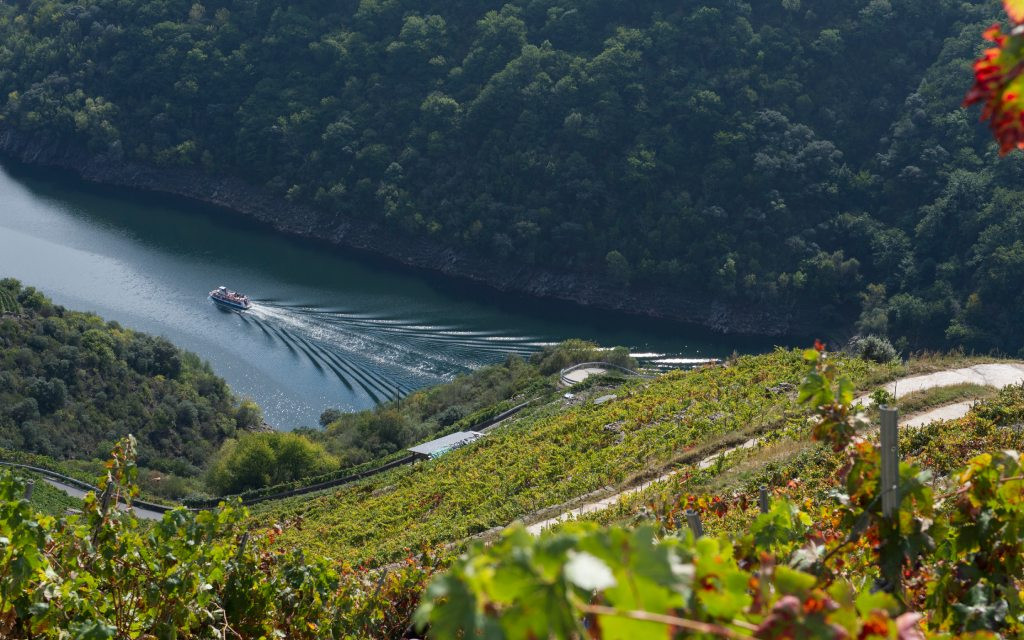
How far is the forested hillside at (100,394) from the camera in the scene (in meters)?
33.0

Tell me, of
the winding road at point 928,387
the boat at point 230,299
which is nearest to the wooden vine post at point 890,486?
the winding road at point 928,387

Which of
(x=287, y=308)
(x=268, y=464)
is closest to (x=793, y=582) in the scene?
(x=268, y=464)

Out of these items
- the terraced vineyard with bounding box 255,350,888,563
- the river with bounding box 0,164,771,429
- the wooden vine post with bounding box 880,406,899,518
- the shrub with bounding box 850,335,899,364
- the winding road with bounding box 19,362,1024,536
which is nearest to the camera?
the wooden vine post with bounding box 880,406,899,518

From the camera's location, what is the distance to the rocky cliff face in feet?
154

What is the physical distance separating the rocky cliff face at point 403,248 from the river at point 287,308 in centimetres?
107

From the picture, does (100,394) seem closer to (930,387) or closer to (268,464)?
(268,464)

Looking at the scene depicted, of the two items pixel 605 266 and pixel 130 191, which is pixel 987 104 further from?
pixel 130 191

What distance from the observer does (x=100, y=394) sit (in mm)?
35688

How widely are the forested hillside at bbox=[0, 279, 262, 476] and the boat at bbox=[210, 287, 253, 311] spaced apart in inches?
188

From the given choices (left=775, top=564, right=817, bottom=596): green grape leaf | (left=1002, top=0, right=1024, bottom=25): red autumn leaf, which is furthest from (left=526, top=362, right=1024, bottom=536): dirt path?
(left=1002, top=0, right=1024, bottom=25): red autumn leaf

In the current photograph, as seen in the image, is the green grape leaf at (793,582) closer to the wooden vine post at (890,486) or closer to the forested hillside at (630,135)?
the wooden vine post at (890,486)

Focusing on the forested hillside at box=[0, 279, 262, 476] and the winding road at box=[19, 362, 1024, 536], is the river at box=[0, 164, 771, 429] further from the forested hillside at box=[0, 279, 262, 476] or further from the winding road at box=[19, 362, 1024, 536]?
the winding road at box=[19, 362, 1024, 536]

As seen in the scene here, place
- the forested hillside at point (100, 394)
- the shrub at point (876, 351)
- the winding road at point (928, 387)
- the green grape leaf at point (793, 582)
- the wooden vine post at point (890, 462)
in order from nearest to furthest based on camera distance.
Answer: the green grape leaf at point (793, 582)
the wooden vine post at point (890, 462)
the winding road at point (928, 387)
the shrub at point (876, 351)
the forested hillside at point (100, 394)

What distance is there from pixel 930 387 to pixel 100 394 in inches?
1040
